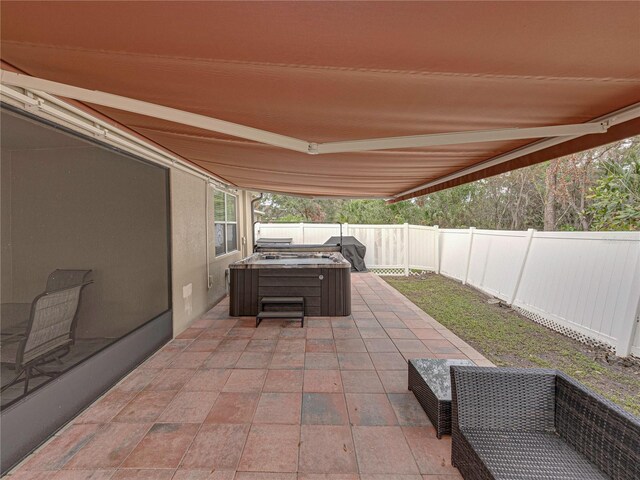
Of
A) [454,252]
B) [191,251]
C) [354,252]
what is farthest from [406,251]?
[191,251]

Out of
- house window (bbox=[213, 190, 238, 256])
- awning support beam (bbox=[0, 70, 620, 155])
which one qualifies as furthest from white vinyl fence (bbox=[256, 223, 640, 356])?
house window (bbox=[213, 190, 238, 256])

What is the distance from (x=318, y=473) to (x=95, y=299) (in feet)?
13.5

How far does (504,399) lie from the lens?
7.11 feet

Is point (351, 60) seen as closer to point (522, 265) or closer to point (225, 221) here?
point (225, 221)

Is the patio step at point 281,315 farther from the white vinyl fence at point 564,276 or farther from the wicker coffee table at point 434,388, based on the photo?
the white vinyl fence at point 564,276

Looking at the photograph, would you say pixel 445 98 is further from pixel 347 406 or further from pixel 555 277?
pixel 555 277

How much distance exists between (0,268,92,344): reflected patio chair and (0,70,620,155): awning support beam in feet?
9.12

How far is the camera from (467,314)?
7.03 meters

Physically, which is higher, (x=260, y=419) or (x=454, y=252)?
(x=454, y=252)

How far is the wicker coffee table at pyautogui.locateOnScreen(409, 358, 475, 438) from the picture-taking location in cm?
262

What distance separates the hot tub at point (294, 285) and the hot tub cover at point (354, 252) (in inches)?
217

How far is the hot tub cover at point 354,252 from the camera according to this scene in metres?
11.8

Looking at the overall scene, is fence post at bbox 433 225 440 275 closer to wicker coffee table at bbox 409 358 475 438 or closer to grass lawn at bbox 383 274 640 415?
grass lawn at bbox 383 274 640 415

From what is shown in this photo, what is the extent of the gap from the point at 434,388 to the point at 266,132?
281cm
